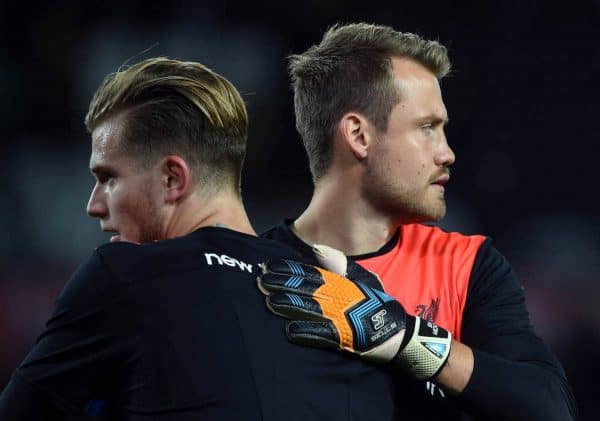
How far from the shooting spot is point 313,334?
1.99 meters

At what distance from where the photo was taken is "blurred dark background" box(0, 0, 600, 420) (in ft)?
20.3

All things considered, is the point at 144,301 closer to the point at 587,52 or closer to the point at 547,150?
the point at 547,150

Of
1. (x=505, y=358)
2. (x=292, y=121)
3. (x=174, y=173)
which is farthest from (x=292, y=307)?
(x=292, y=121)

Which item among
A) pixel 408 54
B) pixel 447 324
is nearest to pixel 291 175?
pixel 408 54

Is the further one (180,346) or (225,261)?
(225,261)

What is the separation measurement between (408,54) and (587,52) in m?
4.28

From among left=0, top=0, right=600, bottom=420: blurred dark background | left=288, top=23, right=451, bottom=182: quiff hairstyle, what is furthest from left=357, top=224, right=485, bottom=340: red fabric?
left=0, top=0, right=600, bottom=420: blurred dark background

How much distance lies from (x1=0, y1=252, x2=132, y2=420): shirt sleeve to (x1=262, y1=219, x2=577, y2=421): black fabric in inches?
28.4

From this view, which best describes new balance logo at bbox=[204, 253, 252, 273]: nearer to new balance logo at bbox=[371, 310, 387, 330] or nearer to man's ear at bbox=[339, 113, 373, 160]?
new balance logo at bbox=[371, 310, 387, 330]

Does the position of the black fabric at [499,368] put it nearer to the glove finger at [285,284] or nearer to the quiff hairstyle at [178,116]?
the glove finger at [285,284]

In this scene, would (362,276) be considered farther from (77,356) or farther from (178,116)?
(77,356)

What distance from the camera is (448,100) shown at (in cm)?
676

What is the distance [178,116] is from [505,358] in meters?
1.02

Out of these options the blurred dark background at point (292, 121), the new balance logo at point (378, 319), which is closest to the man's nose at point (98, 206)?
the new balance logo at point (378, 319)
